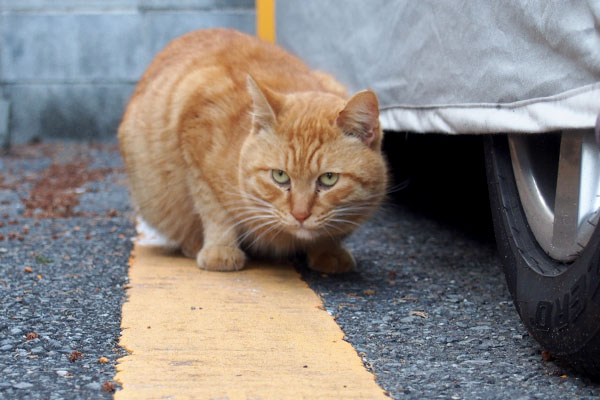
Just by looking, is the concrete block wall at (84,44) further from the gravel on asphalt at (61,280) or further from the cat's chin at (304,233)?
the cat's chin at (304,233)

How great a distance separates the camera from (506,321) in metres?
2.30

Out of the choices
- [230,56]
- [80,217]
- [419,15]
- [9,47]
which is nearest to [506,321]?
[419,15]

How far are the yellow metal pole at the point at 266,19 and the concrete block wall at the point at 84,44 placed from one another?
0.70 meters

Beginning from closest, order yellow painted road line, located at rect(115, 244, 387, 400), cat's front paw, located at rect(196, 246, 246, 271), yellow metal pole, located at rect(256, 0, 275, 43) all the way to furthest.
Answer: yellow painted road line, located at rect(115, 244, 387, 400)
cat's front paw, located at rect(196, 246, 246, 271)
yellow metal pole, located at rect(256, 0, 275, 43)

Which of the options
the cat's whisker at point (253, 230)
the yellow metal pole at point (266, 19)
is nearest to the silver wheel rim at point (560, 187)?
the cat's whisker at point (253, 230)

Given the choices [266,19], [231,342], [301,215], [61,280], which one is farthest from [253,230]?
[266,19]

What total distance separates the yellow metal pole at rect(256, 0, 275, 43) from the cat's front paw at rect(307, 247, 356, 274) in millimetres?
3316

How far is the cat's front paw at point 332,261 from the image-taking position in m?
3.00

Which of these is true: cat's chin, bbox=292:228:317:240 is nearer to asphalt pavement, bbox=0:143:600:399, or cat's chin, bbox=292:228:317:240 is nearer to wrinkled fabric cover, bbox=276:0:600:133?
asphalt pavement, bbox=0:143:600:399

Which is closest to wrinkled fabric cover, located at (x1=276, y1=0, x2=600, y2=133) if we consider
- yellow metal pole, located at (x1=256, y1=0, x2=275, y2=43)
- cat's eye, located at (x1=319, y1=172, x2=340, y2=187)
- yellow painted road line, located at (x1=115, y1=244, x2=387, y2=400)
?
cat's eye, located at (x1=319, y1=172, x2=340, y2=187)

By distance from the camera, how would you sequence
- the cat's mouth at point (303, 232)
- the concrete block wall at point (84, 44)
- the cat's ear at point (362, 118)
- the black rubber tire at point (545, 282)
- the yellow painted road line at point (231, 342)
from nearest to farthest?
the black rubber tire at point (545, 282)
the yellow painted road line at point (231, 342)
the cat's ear at point (362, 118)
the cat's mouth at point (303, 232)
the concrete block wall at point (84, 44)

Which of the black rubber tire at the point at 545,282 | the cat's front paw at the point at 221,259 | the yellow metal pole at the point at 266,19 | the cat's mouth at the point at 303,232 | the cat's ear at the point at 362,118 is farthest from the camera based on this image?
the yellow metal pole at the point at 266,19

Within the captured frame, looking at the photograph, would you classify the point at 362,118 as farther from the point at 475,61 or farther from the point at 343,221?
the point at 475,61

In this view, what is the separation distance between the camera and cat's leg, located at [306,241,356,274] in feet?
9.86
